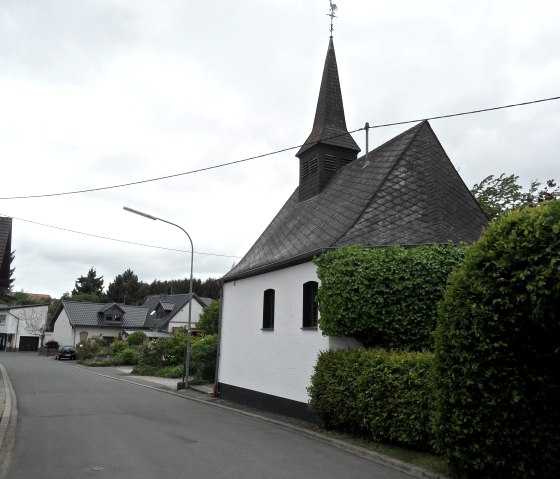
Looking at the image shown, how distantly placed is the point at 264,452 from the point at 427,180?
27.7 feet

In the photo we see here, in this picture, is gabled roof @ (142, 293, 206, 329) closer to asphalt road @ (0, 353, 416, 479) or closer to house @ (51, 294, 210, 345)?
house @ (51, 294, 210, 345)

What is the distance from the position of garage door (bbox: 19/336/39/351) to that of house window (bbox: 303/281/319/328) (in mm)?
66251

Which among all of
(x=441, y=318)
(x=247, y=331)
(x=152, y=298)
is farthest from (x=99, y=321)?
(x=441, y=318)

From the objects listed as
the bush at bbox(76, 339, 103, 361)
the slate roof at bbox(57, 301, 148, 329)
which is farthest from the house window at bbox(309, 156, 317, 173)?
the slate roof at bbox(57, 301, 148, 329)

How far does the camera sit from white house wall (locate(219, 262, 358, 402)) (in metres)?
12.3

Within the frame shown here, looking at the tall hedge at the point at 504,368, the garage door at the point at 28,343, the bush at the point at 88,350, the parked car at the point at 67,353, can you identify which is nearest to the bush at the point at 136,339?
the bush at the point at 88,350

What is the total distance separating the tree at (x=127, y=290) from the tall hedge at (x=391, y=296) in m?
87.0

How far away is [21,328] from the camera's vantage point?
67.1 m

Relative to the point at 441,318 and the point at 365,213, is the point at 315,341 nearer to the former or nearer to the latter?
the point at 365,213

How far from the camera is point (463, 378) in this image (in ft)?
21.6

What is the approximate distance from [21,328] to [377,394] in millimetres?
69676

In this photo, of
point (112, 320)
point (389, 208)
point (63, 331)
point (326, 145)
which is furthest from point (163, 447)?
point (63, 331)

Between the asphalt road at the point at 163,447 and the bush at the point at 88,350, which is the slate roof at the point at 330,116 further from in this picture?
the bush at the point at 88,350

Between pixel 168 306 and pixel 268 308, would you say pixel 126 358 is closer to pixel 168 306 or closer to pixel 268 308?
pixel 168 306
